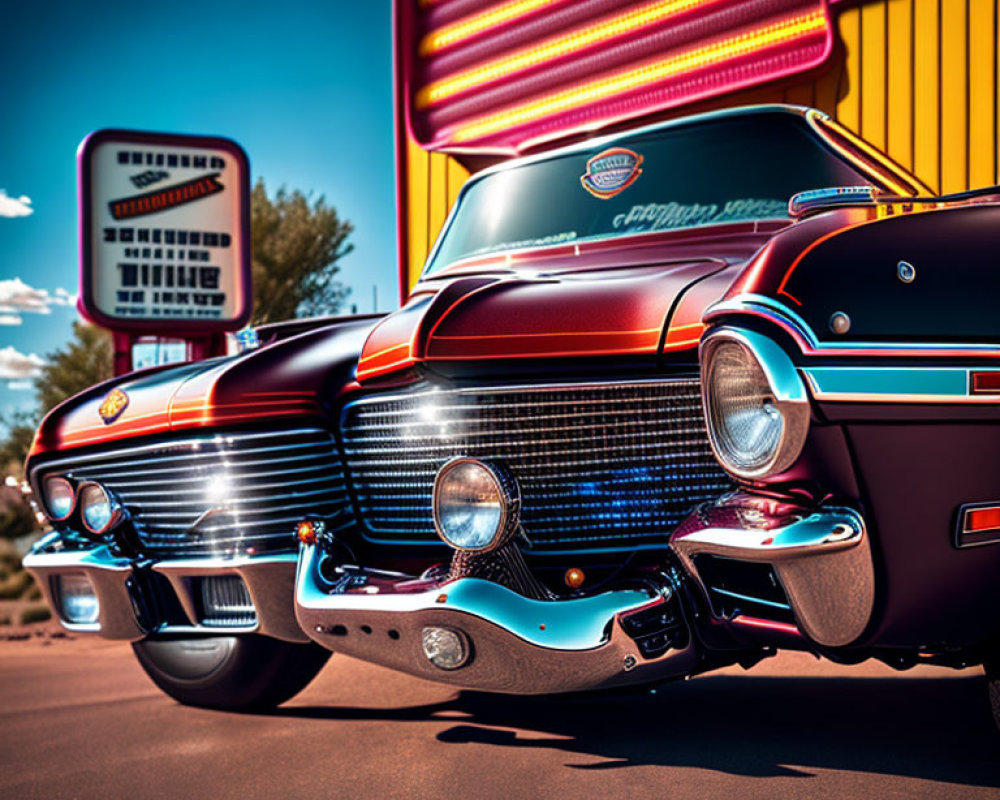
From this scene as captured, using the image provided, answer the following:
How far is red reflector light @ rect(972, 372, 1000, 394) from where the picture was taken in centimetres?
211

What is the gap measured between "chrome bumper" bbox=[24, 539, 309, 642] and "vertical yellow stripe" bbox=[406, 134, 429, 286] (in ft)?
11.3

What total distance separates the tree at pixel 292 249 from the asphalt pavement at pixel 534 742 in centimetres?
1689

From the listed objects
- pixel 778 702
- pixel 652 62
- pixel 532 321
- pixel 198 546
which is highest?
pixel 652 62

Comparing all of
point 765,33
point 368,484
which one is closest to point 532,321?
point 368,484

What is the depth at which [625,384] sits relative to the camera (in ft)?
8.61

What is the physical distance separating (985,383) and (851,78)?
131 inches

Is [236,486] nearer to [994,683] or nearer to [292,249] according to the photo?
[994,683]

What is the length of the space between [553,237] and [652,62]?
7.97 feet

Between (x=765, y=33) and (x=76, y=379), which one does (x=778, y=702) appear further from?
(x=76, y=379)

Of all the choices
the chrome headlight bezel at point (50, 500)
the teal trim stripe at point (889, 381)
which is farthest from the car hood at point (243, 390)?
the teal trim stripe at point (889, 381)

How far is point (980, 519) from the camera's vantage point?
214cm

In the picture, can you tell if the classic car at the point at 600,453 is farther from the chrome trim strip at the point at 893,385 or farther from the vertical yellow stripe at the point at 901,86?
the vertical yellow stripe at the point at 901,86

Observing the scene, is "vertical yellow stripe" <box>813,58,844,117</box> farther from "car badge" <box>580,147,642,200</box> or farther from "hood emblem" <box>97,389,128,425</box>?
"hood emblem" <box>97,389,128,425</box>

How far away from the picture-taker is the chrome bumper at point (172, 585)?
3.10 meters
